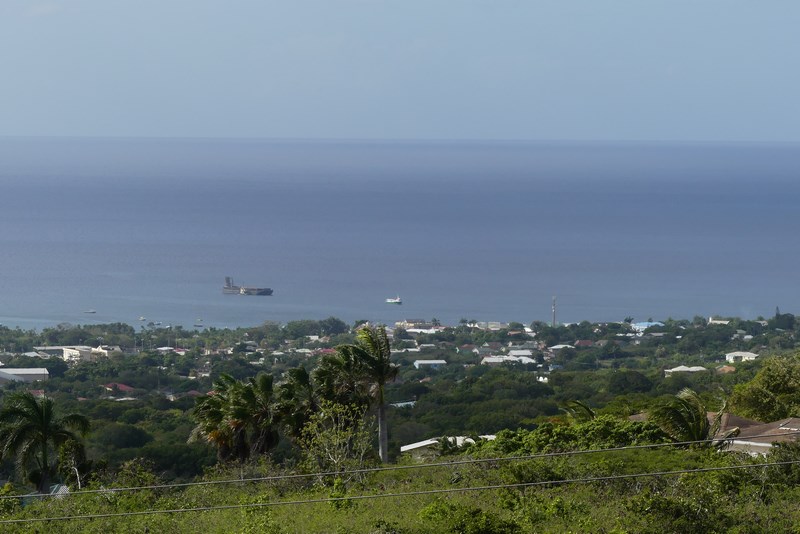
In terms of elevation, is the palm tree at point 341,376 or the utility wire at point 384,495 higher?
the palm tree at point 341,376

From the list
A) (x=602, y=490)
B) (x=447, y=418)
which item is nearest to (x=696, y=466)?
(x=602, y=490)

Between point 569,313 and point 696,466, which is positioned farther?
point 569,313

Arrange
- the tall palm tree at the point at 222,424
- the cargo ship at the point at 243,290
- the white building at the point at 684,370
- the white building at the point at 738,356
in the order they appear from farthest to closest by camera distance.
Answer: the cargo ship at the point at 243,290 → the white building at the point at 738,356 → the white building at the point at 684,370 → the tall palm tree at the point at 222,424

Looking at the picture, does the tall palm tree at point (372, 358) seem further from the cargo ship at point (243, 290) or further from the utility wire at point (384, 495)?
the cargo ship at point (243, 290)

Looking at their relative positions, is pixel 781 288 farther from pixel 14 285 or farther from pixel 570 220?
pixel 14 285

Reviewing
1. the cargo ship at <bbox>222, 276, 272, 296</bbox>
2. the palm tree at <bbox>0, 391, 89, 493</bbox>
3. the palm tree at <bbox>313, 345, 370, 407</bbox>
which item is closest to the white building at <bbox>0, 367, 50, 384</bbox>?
the cargo ship at <bbox>222, 276, 272, 296</bbox>

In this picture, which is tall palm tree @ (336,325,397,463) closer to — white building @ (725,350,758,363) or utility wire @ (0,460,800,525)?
utility wire @ (0,460,800,525)

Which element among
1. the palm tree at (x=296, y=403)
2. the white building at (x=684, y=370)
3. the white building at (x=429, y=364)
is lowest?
the white building at (x=429, y=364)

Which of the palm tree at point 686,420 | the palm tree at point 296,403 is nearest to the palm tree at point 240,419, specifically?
the palm tree at point 296,403
